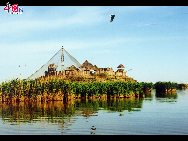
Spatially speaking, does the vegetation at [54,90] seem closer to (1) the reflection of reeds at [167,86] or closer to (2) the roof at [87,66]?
(1) the reflection of reeds at [167,86]

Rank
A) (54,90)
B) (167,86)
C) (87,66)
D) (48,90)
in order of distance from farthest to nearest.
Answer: (87,66) < (167,86) < (54,90) < (48,90)

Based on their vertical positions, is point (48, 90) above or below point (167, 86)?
above

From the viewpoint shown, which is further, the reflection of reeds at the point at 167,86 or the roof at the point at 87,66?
the roof at the point at 87,66

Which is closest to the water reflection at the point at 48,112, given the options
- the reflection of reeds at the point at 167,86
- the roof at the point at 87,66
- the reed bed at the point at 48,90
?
the reed bed at the point at 48,90

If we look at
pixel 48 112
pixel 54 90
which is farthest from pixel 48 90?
pixel 48 112

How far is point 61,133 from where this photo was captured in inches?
491

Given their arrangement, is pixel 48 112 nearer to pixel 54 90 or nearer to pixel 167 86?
pixel 54 90

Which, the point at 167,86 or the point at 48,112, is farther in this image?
the point at 167,86

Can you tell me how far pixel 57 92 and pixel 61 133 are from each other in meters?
20.9

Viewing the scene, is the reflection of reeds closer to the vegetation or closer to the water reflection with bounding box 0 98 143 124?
the vegetation

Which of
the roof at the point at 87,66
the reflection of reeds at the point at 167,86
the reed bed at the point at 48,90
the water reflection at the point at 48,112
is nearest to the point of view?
the water reflection at the point at 48,112
